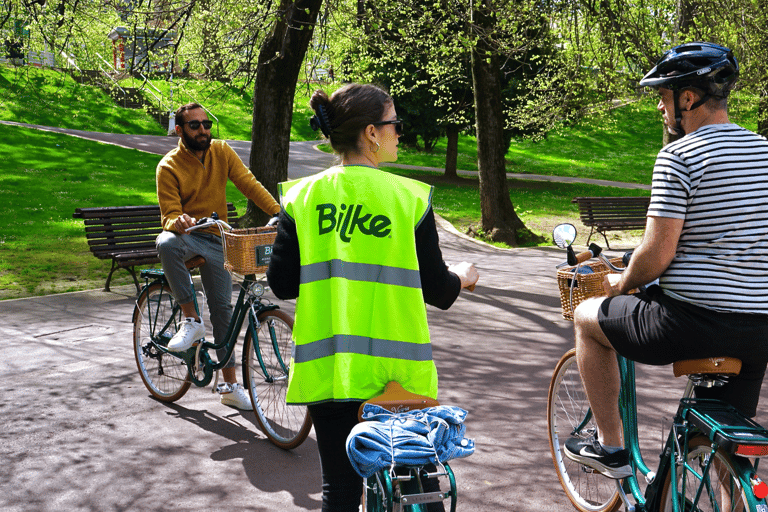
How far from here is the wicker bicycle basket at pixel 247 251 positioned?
14.8 ft

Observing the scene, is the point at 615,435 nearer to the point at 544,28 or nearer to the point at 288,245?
the point at 288,245

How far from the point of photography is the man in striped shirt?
2686 mm

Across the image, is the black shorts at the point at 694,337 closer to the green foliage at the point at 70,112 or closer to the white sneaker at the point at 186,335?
the white sneaker at the point at 186,335

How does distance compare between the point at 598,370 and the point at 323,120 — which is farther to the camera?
the point at 598,370

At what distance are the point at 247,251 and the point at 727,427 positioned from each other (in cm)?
282

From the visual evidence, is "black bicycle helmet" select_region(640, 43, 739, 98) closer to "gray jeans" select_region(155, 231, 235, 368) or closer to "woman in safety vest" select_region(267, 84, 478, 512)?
"woman in safety vest" select_region(267, 84, 478, 512)

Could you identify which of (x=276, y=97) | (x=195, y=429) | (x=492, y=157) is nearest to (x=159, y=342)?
(x=195, y=429)

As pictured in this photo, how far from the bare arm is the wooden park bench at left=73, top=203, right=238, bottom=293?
7.64m

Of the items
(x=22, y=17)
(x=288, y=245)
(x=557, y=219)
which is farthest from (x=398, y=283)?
(x=557, y=219)

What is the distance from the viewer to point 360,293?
236 cm

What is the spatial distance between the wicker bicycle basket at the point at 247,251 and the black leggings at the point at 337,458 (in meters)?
2.18

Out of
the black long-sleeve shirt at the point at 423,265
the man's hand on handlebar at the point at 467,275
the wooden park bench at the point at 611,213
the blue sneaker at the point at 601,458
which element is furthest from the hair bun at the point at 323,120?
the wooden park bench at the point at 611,213

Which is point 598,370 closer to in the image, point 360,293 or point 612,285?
point 612,285

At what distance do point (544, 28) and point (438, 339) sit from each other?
890cm
